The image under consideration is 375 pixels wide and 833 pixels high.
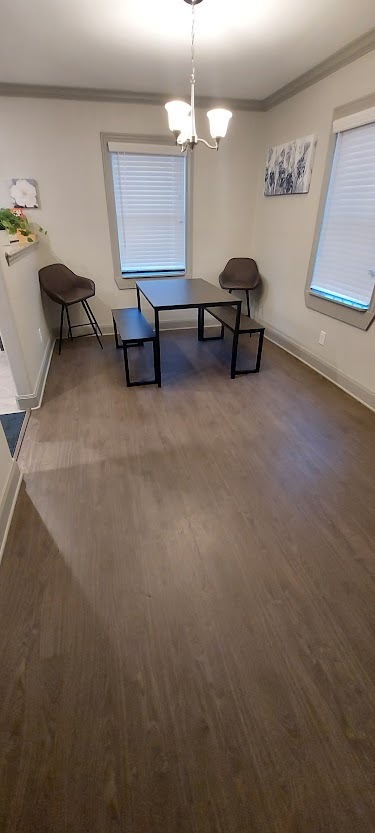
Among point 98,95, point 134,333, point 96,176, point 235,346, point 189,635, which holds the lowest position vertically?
point 189,635

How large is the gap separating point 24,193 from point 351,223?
123 inches

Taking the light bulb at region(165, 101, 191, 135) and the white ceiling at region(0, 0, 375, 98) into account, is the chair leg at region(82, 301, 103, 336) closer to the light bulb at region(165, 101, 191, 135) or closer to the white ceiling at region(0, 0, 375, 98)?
the white ceiling at region(0, 0, 375, 98)

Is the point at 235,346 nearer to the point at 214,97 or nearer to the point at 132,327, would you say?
the point at 132,327

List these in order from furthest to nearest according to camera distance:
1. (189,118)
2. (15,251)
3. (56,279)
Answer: (56,279) → (15,251) → (189,118)

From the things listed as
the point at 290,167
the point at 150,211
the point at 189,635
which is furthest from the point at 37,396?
the point at 290,167

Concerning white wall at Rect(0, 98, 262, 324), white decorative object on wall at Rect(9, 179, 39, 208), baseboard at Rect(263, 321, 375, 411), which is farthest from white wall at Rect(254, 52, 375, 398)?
white decorative object on wall at Rect(9, 179, 39, 208)

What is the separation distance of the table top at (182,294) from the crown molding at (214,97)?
177 centimetres

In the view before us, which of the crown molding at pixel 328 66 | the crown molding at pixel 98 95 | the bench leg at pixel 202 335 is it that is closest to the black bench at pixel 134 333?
the bench leg at pixel 202 335

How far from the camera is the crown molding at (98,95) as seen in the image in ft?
10.7

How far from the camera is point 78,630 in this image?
4.26 feet

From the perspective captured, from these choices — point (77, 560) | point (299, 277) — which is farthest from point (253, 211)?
point (77, 560)

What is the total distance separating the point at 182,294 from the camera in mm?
3143

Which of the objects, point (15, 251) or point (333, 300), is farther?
point (333, 300)

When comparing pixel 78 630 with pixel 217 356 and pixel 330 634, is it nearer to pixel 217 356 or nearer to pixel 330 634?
pixel 330 634
